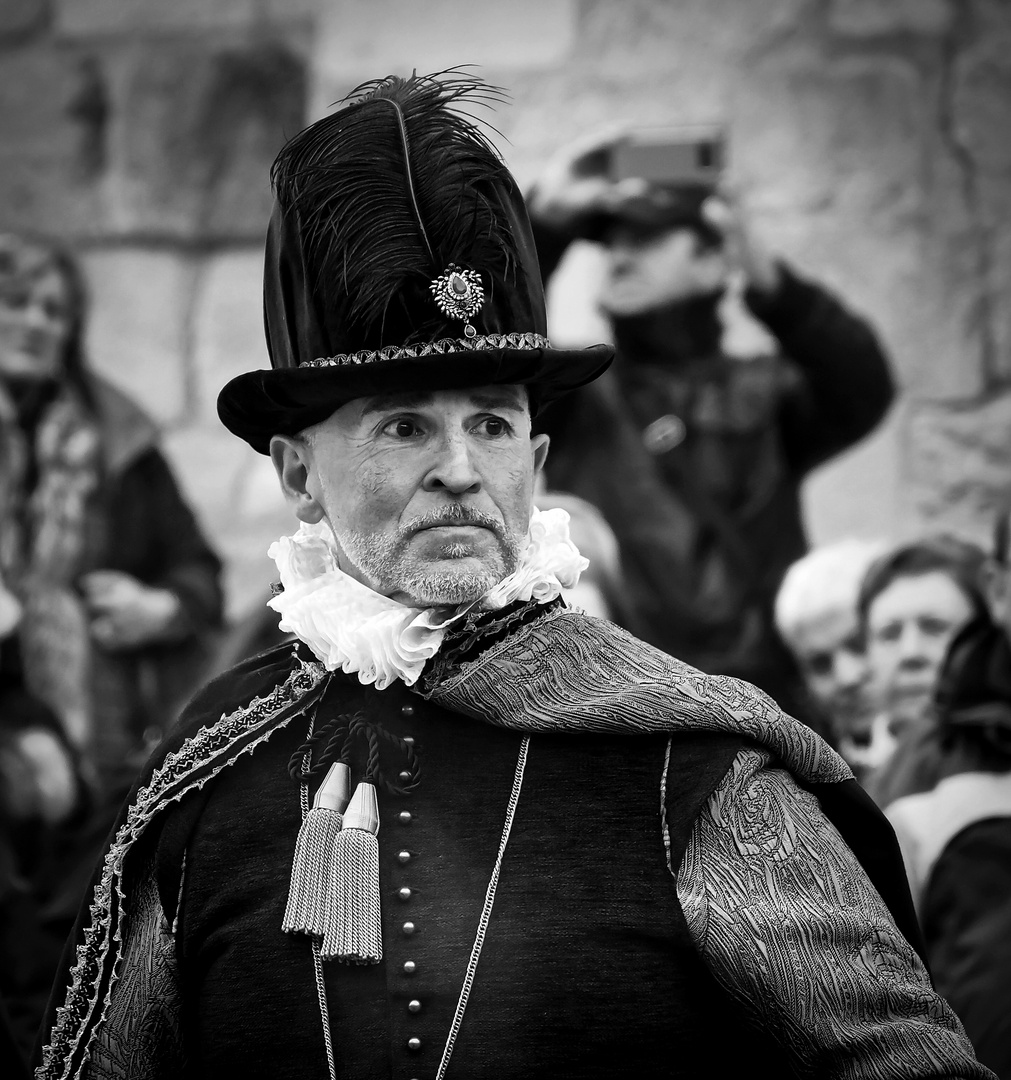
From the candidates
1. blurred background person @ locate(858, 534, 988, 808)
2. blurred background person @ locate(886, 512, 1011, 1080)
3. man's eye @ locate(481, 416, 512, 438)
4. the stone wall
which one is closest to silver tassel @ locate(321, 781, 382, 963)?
man's eye @ locate(481, 416, 512, 438)

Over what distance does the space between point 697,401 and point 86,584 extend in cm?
233

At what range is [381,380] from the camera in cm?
209

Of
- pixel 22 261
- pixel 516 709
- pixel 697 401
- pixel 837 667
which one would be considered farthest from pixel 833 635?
pixel 516 709

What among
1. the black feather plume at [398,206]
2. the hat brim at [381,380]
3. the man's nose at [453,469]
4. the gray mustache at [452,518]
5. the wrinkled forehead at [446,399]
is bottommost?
the gray mustache at [452,518]

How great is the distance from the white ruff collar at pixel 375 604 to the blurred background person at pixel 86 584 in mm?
3414

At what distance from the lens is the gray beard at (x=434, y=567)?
2104 mm

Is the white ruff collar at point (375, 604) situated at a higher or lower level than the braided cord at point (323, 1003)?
higher

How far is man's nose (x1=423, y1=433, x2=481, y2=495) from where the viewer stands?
2.08 m

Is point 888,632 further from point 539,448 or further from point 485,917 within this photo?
point 485,917

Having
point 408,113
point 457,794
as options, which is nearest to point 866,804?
point 457,794

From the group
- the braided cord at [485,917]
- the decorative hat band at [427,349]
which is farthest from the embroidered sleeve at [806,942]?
the decorative hat band at [427,349]

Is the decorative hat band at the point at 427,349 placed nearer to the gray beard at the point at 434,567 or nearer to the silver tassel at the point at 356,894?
the gray beard at the point at 434,567

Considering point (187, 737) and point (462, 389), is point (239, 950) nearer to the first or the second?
point (187, 737)

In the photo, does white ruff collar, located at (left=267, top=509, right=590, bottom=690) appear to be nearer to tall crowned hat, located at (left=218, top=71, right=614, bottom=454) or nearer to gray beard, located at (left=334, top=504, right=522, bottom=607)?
gray beard, located at (left=334, top=504, right=522, bottom=607)
